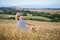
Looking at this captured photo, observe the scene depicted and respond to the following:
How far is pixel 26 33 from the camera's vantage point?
1.35 meters

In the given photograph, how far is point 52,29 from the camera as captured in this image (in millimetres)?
1386

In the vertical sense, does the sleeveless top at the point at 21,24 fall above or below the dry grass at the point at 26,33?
above

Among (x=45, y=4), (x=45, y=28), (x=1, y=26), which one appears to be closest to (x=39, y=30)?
(x=45, y=28)

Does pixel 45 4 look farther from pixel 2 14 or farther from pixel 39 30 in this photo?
pixel 2 14

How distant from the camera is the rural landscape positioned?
135cm

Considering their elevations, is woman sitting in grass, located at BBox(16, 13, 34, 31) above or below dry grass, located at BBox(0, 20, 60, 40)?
above

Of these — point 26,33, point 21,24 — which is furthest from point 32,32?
point 21,24

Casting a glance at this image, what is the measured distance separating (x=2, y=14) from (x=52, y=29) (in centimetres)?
72

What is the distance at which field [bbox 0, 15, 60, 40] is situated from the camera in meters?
1.34

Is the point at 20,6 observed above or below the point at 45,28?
above

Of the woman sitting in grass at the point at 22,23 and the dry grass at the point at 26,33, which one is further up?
the woman sitting in grass at the point at 22,23

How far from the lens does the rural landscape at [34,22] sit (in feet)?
4.42

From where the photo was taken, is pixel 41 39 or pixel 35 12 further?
pixel 35 12

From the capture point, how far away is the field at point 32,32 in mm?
1342
